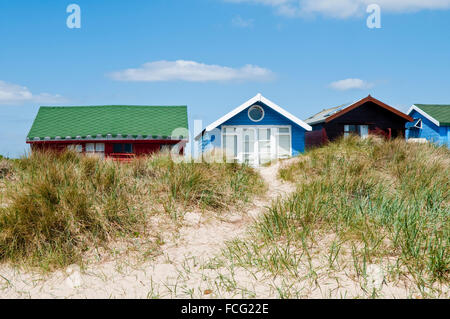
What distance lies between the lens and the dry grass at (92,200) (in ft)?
18.7

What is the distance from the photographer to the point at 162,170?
8.45 m

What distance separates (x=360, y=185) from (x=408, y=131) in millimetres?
28439

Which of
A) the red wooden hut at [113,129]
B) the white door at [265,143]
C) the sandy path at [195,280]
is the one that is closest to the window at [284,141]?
the white door at [265,143]

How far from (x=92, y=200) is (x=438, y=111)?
102 feet

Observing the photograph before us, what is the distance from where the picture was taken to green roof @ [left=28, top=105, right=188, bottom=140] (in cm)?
2270

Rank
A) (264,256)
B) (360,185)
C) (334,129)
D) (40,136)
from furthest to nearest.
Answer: (334,129) < (40,136) < (360,185) < (264,256)

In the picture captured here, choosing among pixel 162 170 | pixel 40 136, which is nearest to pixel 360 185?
pixel 162 170

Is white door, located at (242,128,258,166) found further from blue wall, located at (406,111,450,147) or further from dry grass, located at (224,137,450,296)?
blue wall, located at (406,111,450,147)

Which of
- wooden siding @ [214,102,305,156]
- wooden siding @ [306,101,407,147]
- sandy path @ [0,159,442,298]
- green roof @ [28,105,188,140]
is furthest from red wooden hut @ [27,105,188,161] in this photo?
sandy path @ [0,159,442,298]

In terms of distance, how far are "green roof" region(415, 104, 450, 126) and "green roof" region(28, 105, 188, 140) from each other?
63.5 feet

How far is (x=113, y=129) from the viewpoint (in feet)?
74.6

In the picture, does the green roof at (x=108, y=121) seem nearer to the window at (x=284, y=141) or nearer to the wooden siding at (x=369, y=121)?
the window at (x=284, y=141)

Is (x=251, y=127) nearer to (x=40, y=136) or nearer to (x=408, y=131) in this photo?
(x=40, y=136)

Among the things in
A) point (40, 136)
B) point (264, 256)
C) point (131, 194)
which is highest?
point (40, 136)
